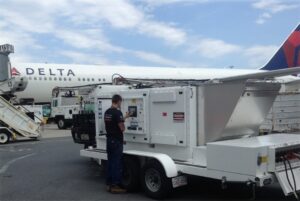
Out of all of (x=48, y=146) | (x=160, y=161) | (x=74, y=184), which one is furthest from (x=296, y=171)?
(x=48, y=146)

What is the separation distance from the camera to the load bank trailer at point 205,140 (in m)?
7.01

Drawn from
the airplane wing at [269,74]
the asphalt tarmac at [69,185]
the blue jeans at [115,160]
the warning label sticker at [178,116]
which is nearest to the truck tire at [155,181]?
the asphalt tarmac at [69,185]

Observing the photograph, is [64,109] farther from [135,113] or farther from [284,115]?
[135,113]

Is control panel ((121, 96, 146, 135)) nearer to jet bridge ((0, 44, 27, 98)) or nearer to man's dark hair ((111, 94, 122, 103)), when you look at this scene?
man's dark hair ((111, 94, 122, 103))

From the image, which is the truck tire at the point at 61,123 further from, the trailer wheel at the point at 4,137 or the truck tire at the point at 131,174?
the truck tire at the point at 131,174

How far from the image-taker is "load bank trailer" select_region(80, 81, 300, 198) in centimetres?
701

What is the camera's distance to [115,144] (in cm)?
866

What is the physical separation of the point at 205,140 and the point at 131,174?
1.57 meters

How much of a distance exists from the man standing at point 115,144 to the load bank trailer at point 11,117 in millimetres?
11903

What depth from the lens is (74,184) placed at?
9.73 metres

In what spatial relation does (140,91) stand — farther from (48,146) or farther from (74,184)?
(48,146)

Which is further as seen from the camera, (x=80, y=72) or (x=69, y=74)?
(x=80, y=72)

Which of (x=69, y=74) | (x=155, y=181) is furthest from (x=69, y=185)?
(x=69, y=74)

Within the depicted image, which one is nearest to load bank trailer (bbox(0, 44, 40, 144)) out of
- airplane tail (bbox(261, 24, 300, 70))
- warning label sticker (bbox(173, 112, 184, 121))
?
warning label sticker (bbox(173, 112, 184, 121))
